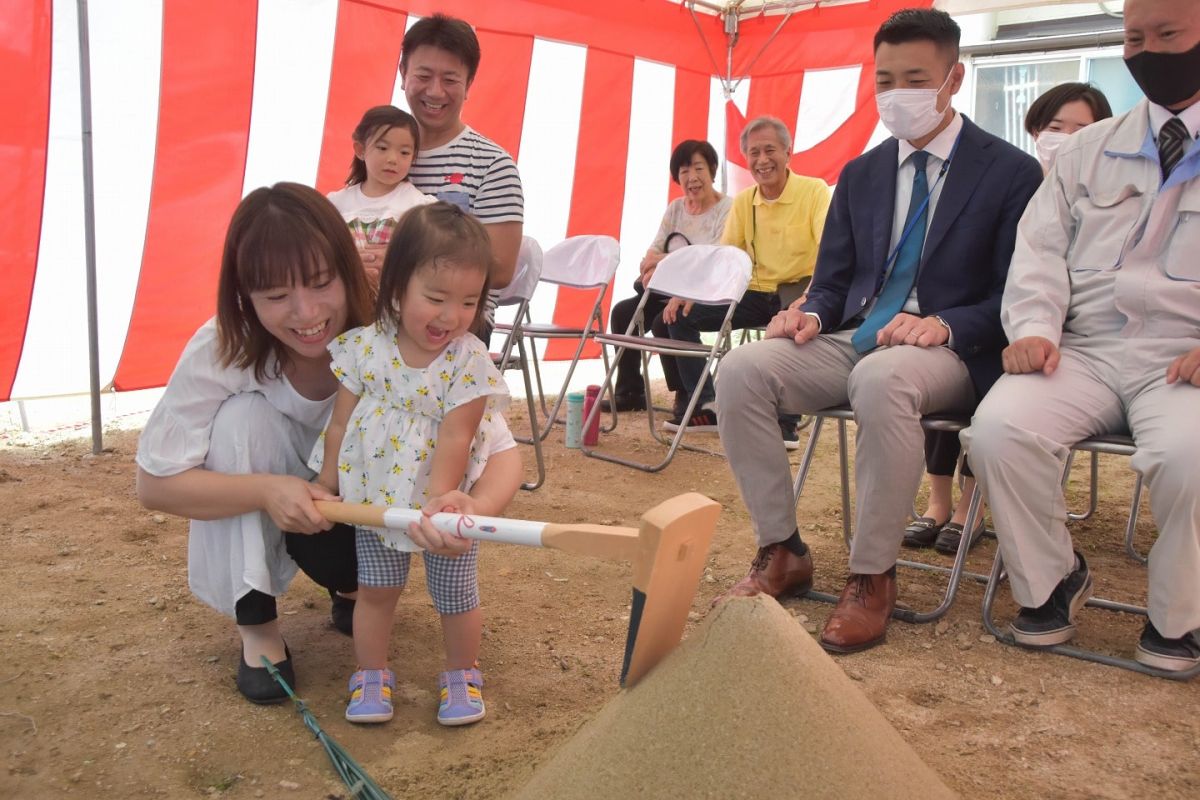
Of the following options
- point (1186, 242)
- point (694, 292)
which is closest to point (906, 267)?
point (1186, 242)

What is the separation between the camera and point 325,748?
176 centimetres

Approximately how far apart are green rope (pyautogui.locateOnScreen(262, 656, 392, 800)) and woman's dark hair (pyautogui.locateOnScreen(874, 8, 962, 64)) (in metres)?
2.20

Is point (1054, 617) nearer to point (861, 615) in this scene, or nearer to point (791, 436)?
point (861, 615)

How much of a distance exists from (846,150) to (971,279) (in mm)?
4481

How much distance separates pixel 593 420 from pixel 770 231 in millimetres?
1398

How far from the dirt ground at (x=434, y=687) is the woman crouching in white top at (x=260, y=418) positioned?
22 cm

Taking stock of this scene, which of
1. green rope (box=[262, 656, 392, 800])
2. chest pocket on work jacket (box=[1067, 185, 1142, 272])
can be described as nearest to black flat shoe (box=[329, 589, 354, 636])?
green rope (box=[262, 656, 392, 800])

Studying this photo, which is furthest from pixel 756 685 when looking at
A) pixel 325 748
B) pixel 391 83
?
pixel 391 83

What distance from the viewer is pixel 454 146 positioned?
2.97 meters

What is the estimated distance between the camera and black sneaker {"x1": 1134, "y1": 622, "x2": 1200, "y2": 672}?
2.14 m

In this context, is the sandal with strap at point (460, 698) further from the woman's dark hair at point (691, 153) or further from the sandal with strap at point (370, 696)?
the woman's dark hair at point (691, 153)

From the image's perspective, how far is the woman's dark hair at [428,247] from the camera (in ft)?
5.71

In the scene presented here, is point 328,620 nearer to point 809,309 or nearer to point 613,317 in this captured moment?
point 809,309

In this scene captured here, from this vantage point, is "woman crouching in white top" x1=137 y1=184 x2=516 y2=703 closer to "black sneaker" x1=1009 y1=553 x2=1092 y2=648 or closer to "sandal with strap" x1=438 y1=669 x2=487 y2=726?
"sandal with strap" x1=438 y1=669 x2=487 y2=726
